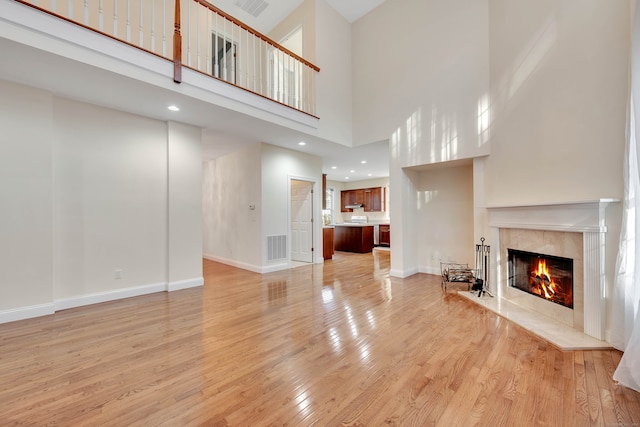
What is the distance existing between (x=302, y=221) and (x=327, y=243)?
1.01 metres

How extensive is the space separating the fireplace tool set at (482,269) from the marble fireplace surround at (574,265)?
0.23 meters

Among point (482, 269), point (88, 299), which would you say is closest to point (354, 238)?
point (482, 269)

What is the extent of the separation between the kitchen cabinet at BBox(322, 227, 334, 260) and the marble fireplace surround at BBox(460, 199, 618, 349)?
3881 mm

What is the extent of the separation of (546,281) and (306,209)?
4.61m

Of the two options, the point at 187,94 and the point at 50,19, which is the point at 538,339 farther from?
the point at 50,19

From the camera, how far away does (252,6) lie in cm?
559

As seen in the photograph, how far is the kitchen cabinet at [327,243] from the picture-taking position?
22.7 feet

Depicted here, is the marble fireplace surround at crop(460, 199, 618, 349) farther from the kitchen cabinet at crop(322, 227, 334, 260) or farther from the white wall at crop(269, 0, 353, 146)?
the kitchen cabinet at crop(322, 227, 334, 260)

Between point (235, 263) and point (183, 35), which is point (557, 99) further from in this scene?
point (235, 263)

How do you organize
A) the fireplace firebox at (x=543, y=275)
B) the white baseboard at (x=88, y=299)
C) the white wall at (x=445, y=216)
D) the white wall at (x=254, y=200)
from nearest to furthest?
1. the fireplace firebox at (x=543, y=275)
2. the white baseboard at (x=88, y=299)
3. the white wall at (x=445, y=216)
4. the white wall at (x=254, y=200)

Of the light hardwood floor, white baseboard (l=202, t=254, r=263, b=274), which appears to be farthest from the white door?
the light hardwood floor

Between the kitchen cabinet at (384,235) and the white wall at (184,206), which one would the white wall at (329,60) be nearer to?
the white wall at (184,206)

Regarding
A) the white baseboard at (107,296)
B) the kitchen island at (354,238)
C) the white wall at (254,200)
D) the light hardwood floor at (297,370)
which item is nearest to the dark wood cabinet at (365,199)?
the kitchen island at (354,238)

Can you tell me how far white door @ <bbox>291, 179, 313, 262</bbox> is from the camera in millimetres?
6379
